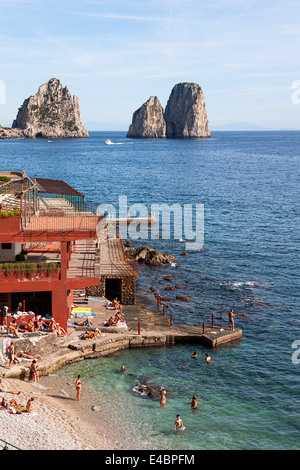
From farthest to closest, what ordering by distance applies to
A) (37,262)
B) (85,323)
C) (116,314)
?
(116,314) → (37,262) → (85,323)

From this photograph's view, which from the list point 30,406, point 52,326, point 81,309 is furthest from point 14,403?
point 81,309

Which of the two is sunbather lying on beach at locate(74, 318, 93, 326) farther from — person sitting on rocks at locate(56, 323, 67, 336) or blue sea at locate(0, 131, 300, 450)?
blue sea at locate(0, 131, 300, 450)

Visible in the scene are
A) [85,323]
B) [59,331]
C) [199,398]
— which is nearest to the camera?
[199,398]

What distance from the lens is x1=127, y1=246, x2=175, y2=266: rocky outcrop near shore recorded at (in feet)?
208

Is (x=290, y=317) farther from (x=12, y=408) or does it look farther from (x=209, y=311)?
(x=12, y=408)

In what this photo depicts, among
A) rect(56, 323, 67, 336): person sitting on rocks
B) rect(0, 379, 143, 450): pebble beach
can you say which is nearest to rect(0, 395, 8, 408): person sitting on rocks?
rect(0, 379, 143, 450): pebble beach

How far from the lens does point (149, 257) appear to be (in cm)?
6391

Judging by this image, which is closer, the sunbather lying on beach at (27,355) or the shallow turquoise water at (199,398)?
the shallow turquoise water at (199,398)

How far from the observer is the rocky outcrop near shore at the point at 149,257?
63.4m

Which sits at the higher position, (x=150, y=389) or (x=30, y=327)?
(x=30, y=327)

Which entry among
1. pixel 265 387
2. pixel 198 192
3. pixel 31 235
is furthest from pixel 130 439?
pixel 198 192

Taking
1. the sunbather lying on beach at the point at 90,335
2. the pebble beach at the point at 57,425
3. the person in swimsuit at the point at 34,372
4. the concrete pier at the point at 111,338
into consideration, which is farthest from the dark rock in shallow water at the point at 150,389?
A: the person in swimsuit at the point at 34,372

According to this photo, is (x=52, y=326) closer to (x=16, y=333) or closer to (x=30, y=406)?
(x=16, y=333)

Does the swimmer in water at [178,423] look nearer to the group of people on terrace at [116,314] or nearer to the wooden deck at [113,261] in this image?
the group of people on terrace at [116,314]
